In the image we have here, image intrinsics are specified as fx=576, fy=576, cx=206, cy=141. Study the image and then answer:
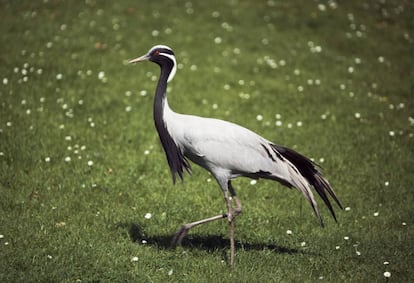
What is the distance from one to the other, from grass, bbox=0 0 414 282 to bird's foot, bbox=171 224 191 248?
0.42ft

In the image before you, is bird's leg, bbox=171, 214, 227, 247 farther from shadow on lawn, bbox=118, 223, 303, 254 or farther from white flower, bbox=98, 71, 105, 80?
white flower, bbox=98, 71, 105, 80

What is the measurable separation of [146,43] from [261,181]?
18.5 feet

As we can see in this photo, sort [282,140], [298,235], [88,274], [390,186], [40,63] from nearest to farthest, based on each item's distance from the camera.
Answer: [88,274] → [298,235] → [390,186] → [282,140] → [40,63]

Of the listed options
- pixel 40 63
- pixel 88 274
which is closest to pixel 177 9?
pixel 40 63

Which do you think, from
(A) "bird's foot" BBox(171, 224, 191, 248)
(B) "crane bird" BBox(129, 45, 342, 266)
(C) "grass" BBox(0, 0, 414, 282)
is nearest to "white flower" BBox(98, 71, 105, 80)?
(C) "grass" BBox(0, 0, 414, 282)

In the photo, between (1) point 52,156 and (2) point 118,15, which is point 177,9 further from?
(1) point 52,156

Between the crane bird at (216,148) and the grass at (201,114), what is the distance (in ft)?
2.28

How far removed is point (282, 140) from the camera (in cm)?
963

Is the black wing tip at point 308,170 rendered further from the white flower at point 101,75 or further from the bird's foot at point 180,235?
the white flower at point 101,75

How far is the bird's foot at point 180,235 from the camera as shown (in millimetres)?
6477

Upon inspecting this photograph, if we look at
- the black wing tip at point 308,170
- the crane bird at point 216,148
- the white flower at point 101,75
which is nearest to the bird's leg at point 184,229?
the crane bird at point 216,148

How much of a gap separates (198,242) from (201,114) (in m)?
3.91

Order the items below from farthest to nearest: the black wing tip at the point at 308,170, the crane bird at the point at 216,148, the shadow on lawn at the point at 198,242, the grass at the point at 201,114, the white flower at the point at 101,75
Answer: the white flower at the point at 101,75 < the shadow on lawn at the point at 198,242 < the black wing tip at the point at 308,170 < the grass at the point at 201,114 < the crane bird at the point at 216,148

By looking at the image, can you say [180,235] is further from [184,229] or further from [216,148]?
[216,148]
